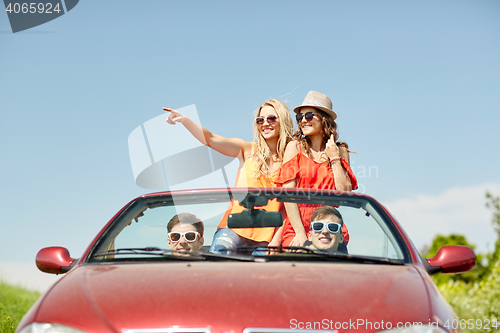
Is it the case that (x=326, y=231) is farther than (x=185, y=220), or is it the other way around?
(x=185, y=220)

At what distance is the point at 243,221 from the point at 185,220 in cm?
47

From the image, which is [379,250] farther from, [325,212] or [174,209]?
[174,209]

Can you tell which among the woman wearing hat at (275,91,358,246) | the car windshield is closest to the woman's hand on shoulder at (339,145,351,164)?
the woman wearing hat at (275,91,358,246)

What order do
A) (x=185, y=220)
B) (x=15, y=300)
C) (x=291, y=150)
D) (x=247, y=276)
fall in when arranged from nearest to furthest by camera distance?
1. (x=247, y=276)
2. (x=185, y=220)
3. (x=291, y=150)
4. (x=15, y=300)

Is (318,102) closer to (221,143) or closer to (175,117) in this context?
(221,143)

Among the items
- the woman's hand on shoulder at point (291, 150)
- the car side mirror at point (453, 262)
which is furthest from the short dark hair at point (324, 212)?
the woman's hand on shoulder at point (291, 150)

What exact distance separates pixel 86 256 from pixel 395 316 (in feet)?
5.79

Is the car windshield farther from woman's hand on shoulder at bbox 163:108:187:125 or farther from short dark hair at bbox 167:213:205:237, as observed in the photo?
woman's hand on shoulder at bbox 163:108:187:125

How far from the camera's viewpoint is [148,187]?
4.27 meters

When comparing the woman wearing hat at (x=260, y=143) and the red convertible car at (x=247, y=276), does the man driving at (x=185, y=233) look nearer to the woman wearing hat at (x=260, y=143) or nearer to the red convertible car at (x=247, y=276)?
the red convertible car at (x=247, y=276)

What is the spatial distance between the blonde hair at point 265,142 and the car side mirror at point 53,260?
217 centimetres

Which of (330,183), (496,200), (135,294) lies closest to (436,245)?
(496,200)

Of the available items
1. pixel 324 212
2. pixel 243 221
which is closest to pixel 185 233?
pixel 243 221

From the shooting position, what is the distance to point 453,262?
2955mm
